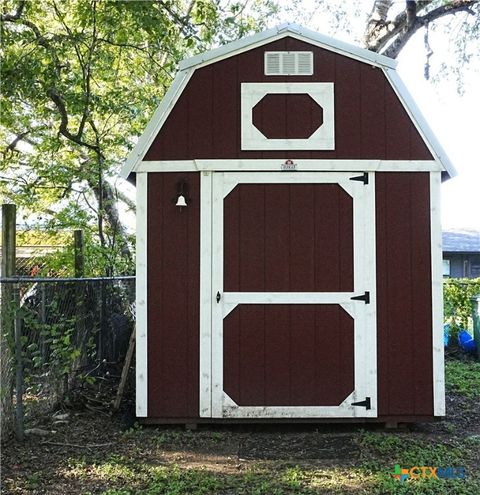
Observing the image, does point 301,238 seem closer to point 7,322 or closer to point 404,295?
point 404,295

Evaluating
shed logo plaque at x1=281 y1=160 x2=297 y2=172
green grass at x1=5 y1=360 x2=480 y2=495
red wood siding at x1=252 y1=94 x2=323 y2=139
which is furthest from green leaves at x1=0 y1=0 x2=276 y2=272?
green grass at x1=5 y1=360 x2=480 y2=495

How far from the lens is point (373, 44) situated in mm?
12766

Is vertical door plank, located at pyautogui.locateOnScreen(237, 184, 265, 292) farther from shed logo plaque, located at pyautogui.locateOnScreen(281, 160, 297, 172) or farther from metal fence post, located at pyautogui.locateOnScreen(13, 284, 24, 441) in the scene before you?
metal fence post, located at pyautogui.locateOnScreen(13, 284, 24, 441)

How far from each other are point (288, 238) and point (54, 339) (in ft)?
7.45

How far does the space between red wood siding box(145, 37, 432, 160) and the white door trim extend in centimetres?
22

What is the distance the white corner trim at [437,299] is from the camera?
490cm

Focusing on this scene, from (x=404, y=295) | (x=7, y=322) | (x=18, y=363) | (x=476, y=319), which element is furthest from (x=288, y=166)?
(x=476, y=319)

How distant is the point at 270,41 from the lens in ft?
16.6

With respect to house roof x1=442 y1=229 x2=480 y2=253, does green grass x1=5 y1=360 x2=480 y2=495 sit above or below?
below

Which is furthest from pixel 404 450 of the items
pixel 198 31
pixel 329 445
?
pixel 198 31

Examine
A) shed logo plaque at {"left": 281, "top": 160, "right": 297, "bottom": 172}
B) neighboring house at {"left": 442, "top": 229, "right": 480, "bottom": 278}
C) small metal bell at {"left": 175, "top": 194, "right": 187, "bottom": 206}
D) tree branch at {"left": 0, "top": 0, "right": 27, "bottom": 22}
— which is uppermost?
tree branch at {"left": 0, "top": 0, "right": 27, "bottom": 22}

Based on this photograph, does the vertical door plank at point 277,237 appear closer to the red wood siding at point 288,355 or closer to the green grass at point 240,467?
the red wood siding at point 288,355

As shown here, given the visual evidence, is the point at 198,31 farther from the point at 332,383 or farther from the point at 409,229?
the point at 332,383

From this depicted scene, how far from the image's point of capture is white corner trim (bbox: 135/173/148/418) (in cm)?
497
